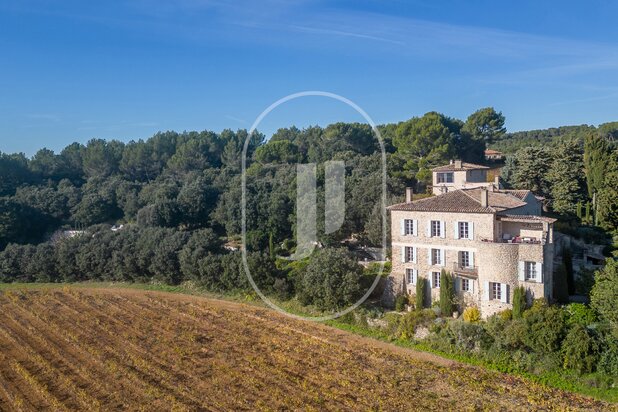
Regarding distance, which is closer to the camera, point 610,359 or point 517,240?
point 610,359

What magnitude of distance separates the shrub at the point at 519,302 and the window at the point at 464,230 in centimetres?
413

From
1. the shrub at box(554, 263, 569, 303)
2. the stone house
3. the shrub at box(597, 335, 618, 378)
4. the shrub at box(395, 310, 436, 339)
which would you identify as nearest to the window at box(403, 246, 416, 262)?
the stone house

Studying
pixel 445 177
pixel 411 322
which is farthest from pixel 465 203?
Result: pixel 445 177

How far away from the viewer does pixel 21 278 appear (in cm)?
4366

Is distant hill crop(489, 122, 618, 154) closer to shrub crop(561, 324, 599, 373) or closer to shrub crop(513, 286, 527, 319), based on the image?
shrub crop(513, 286, 527, 319)

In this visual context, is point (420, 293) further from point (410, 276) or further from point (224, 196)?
point (224, 196)

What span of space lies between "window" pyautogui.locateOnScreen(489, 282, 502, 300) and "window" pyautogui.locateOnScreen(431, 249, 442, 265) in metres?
3.41

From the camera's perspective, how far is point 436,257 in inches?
1116

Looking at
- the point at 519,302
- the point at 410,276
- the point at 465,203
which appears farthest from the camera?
the point at 410,276

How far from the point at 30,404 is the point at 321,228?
2606cm

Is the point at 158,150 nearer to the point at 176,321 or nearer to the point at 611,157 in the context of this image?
the point at 176,321

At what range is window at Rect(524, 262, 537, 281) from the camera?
24406 mm

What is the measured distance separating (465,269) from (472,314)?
8.25 ft

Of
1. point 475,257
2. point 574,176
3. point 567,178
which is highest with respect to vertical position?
point 574,176
